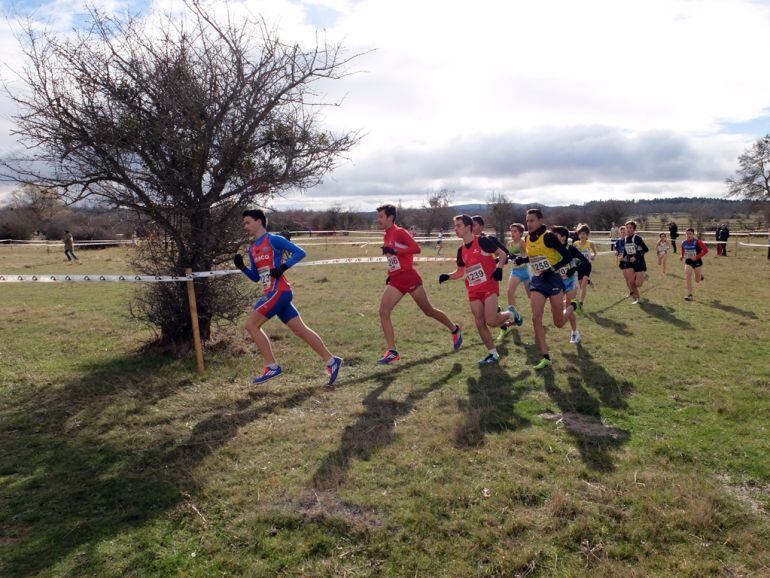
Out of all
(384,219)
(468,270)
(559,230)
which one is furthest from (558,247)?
(384,219)

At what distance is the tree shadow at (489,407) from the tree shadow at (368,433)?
0.55m

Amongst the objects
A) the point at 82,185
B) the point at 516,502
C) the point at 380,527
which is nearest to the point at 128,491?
the point at 380,527

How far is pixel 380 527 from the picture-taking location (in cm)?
339

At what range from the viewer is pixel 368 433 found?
16.2 feet

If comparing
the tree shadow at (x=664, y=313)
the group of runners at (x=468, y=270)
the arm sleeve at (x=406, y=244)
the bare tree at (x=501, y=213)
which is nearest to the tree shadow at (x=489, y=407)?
the group of runners at (x=468, y=270)

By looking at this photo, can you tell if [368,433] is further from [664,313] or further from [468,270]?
[664,313]

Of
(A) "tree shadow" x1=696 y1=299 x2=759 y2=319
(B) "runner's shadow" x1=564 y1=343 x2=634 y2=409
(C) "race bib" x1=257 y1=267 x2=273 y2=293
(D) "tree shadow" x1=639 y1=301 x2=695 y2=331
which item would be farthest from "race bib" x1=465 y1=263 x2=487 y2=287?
(A) "tree shadow" x1=696 y1=299 x2=759 y2=319

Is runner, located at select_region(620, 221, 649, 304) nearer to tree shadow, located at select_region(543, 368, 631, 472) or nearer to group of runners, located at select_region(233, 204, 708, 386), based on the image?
group of runners, located at select_region(233, 204, 708, 386)

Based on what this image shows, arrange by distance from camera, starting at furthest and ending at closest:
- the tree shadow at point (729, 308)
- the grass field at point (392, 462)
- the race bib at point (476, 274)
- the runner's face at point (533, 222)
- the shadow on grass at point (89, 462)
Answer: the tree shadow at point (729, 308) → the race bib at point (476, 274) → the runner's face at point (533, 222) → the shadow on grass at point (89, 462) → the grass field at point (392, 462)

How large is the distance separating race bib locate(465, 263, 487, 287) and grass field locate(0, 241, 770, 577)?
1.22 meters

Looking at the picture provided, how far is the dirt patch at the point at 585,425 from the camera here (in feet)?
15.8

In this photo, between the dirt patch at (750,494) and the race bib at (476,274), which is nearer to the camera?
the dirt patch at (750,494)

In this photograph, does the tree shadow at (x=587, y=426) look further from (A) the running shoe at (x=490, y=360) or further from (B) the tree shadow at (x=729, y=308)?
(B) the tree shadow at (x=729, y=308)

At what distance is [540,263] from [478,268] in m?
0.82
